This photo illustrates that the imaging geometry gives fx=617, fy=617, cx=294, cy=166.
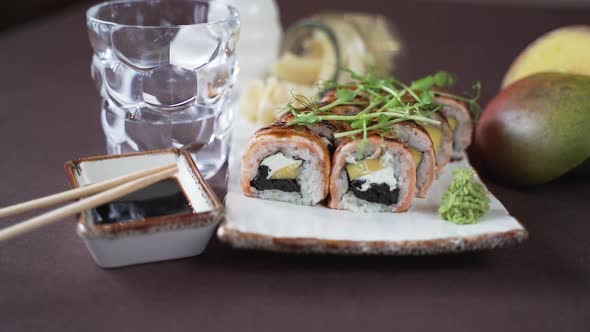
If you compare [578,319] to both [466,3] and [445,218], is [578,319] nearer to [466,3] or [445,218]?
[445,218]

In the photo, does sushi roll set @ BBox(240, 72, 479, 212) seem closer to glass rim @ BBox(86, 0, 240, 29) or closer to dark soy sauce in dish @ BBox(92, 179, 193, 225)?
dark soy sauce in dish @ BBox(92, 179, 193, 225)

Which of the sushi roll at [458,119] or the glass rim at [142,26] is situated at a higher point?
the glass rim at [142,26]

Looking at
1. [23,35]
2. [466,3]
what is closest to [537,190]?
[23,35]

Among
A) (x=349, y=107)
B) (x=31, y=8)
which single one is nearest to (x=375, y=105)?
(x=349, y=107)

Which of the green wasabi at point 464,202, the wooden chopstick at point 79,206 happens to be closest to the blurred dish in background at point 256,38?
the wooden chopstick at point 79,206

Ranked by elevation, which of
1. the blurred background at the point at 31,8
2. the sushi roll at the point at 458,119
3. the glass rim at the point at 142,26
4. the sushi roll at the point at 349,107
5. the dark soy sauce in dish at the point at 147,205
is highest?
the glass rim at the point at 142,26

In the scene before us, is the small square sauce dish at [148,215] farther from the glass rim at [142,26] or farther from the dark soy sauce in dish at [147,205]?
the glass rim at [142,26]

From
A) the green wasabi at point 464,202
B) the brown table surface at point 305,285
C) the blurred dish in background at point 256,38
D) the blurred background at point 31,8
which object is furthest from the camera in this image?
the blurred background at point 31,8

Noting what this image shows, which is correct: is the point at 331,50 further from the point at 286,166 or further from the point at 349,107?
the point at 286,166
